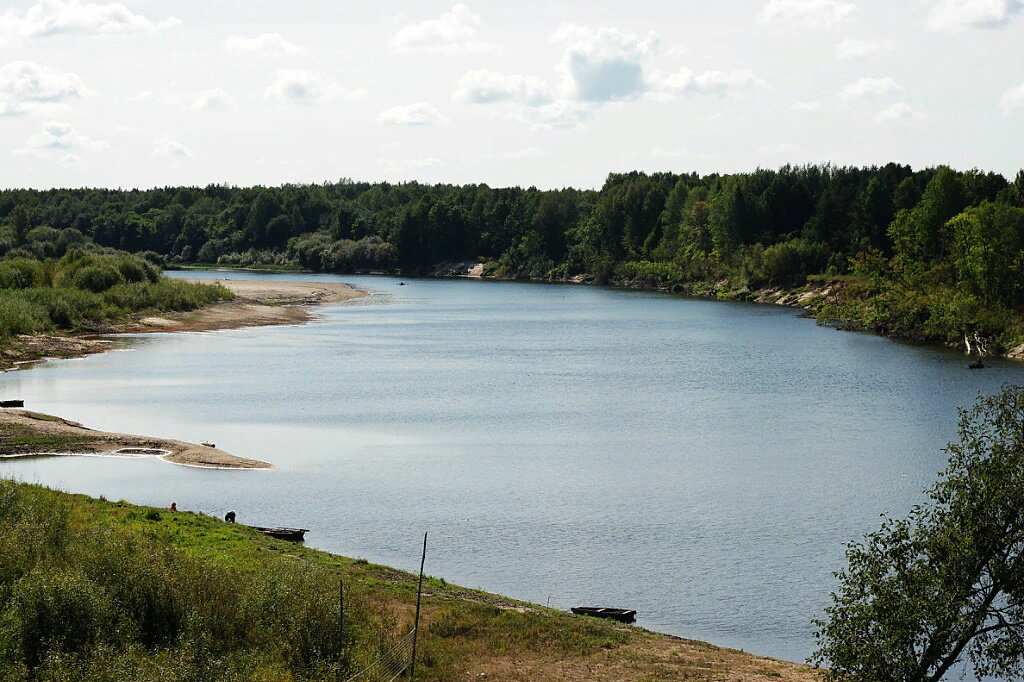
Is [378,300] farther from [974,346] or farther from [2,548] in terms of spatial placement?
[2,548]

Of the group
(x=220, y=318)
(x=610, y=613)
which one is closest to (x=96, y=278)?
(x=220, y=318)

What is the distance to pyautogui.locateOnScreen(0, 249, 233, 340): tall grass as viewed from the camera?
8294 cm

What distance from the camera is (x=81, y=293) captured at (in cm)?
9281

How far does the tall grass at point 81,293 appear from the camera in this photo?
8294cm

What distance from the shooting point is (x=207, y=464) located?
43562 millimetres

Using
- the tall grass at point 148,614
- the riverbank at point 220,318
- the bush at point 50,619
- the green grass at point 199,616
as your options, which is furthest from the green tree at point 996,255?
the bush at point 50,619

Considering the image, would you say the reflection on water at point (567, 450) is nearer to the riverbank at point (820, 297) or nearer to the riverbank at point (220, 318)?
the riverbank at point (220, 318)

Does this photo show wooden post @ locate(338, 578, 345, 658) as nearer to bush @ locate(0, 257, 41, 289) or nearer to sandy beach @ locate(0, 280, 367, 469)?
sandy beach @ locate(0, 280, 367, 469)

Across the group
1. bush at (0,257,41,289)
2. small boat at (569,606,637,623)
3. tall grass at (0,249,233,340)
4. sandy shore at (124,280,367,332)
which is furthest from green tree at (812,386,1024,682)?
bush at (0,257,41,289)

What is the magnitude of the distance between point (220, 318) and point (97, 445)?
62.6m

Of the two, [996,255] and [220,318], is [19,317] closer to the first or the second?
[220,318]

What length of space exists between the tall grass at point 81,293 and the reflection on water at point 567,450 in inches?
260

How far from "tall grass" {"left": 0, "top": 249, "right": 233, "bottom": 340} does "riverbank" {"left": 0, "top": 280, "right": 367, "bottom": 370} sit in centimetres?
133

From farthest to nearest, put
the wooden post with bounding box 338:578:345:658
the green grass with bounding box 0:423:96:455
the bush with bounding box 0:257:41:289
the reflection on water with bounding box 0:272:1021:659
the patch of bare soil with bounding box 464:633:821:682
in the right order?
the bush with bounding box 0:257:41:289 → the green grass with bounding box 0:423:96:455 → the reflection on water with bounding box 0:272:1021:659 → the patch of bare soil with bounding box 464:633:821:682 → the wooden post with bounding box 338:578:345:658
